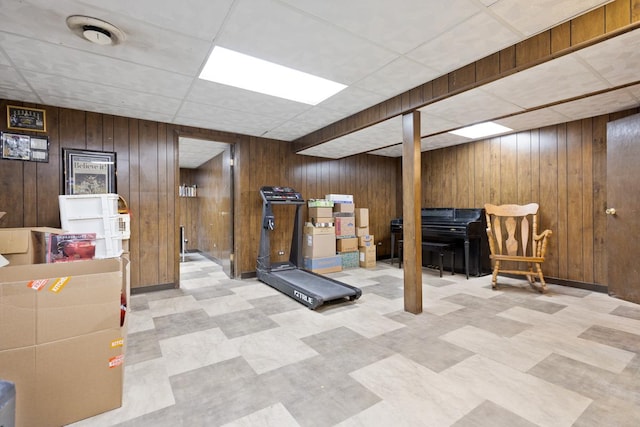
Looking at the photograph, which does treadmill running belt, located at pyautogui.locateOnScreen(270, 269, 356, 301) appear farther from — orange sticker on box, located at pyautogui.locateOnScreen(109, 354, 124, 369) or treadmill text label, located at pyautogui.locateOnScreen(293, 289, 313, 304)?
orange sticker on box, located at pyautogui.locateOnScreen(109, 354, 124, 369)

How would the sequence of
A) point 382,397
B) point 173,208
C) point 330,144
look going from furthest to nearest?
point 330,144, point 173,208, point 382,397

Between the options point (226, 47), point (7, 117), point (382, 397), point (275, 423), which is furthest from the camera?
point (7, 117)

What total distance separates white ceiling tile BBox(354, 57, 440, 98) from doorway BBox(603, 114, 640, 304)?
2.79 m

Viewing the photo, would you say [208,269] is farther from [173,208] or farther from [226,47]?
[226,47]

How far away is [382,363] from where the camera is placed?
7.48 ft

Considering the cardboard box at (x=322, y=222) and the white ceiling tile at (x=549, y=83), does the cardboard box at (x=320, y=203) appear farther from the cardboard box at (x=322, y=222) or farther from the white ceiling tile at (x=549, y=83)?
the white ceiling tile at (x=549, y=83)

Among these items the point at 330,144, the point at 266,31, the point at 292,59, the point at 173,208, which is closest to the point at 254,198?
the point at 173,208

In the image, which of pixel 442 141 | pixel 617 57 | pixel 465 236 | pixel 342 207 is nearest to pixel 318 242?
pixel 342 207

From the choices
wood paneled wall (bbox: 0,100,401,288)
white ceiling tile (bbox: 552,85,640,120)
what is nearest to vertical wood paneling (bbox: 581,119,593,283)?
white ceiling tile (bbox: 552,85,640,120)

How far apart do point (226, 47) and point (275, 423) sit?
8.68ft

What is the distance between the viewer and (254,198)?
523 centimetres

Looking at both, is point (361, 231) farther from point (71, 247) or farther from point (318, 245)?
point (71, 247)

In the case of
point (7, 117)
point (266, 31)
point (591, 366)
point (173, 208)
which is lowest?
point (591, 366)

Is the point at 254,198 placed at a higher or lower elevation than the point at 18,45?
lower
